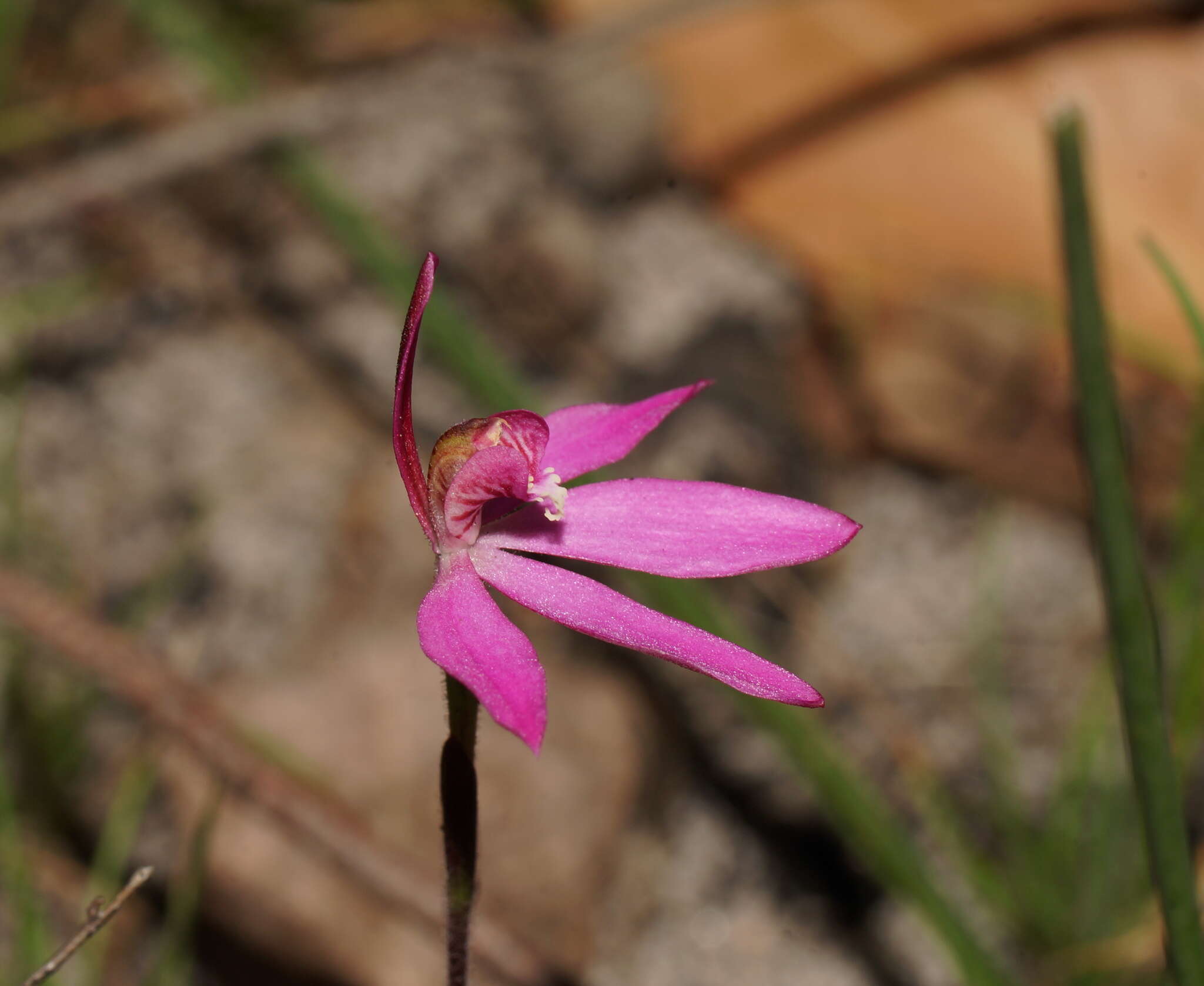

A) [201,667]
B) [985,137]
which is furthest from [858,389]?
[201,667]

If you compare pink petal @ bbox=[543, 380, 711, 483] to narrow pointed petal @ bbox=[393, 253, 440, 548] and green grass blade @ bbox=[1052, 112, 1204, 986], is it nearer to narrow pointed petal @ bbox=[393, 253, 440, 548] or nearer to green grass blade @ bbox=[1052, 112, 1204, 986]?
narrow pointed petal @ bbox=[393, 253, 440, 548]

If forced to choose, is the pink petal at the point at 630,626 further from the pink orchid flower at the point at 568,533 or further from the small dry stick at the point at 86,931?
the small dry stick at the point at 86,931

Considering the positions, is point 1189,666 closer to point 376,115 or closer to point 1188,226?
point 1188,226

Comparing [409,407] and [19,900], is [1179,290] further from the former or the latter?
[19,900]

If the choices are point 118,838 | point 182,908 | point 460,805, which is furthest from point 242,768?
point 460,805

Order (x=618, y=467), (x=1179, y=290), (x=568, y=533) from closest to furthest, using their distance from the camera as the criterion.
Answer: (x=568, y=533) → (x=1179, y=290) → (x=618, y=467)

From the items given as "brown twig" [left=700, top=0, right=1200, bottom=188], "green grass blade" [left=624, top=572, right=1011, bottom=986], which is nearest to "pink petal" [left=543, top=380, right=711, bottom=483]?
"green grass blade" [left=624, top=572, right=1011, bottom=986]

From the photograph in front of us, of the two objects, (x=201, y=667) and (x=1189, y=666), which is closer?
(x=1189, y=666)
